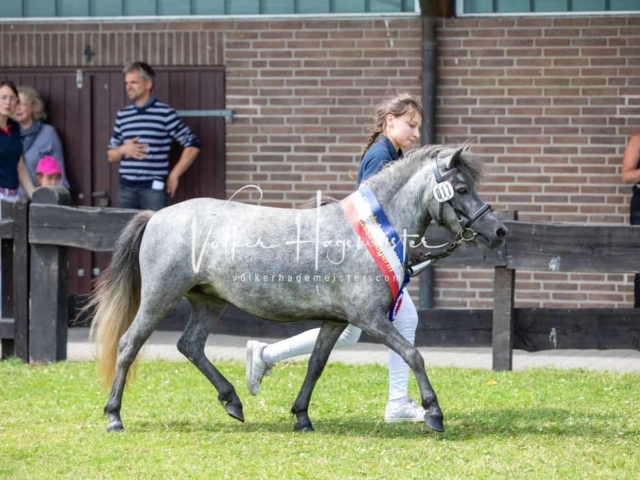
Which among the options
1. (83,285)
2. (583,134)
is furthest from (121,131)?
(583,134)

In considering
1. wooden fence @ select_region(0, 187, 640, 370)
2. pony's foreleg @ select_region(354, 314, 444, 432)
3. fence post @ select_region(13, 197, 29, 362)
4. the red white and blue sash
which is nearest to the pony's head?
the red white and blue sash

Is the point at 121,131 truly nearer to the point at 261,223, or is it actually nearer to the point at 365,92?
the point at 365,92

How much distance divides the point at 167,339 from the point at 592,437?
5317 mm

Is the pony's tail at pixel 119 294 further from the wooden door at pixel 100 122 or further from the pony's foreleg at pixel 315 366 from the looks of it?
the wooden door at pixel 100 122

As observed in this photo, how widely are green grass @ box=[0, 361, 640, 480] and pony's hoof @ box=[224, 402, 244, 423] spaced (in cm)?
7

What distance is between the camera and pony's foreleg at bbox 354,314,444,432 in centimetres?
643

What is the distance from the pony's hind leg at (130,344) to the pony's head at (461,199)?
1.65m

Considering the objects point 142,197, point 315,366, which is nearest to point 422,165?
point 315,366

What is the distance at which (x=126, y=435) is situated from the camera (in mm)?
6734

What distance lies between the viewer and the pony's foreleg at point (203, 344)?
276 inches

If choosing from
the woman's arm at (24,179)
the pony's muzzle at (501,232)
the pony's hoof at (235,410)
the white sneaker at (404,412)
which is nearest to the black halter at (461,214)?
the pony's muzzle at (501,232)

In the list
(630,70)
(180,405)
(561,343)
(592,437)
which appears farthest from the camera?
(630,70)

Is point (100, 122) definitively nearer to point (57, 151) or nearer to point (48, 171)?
point (57, 151)

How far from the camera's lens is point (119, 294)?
282 inches
